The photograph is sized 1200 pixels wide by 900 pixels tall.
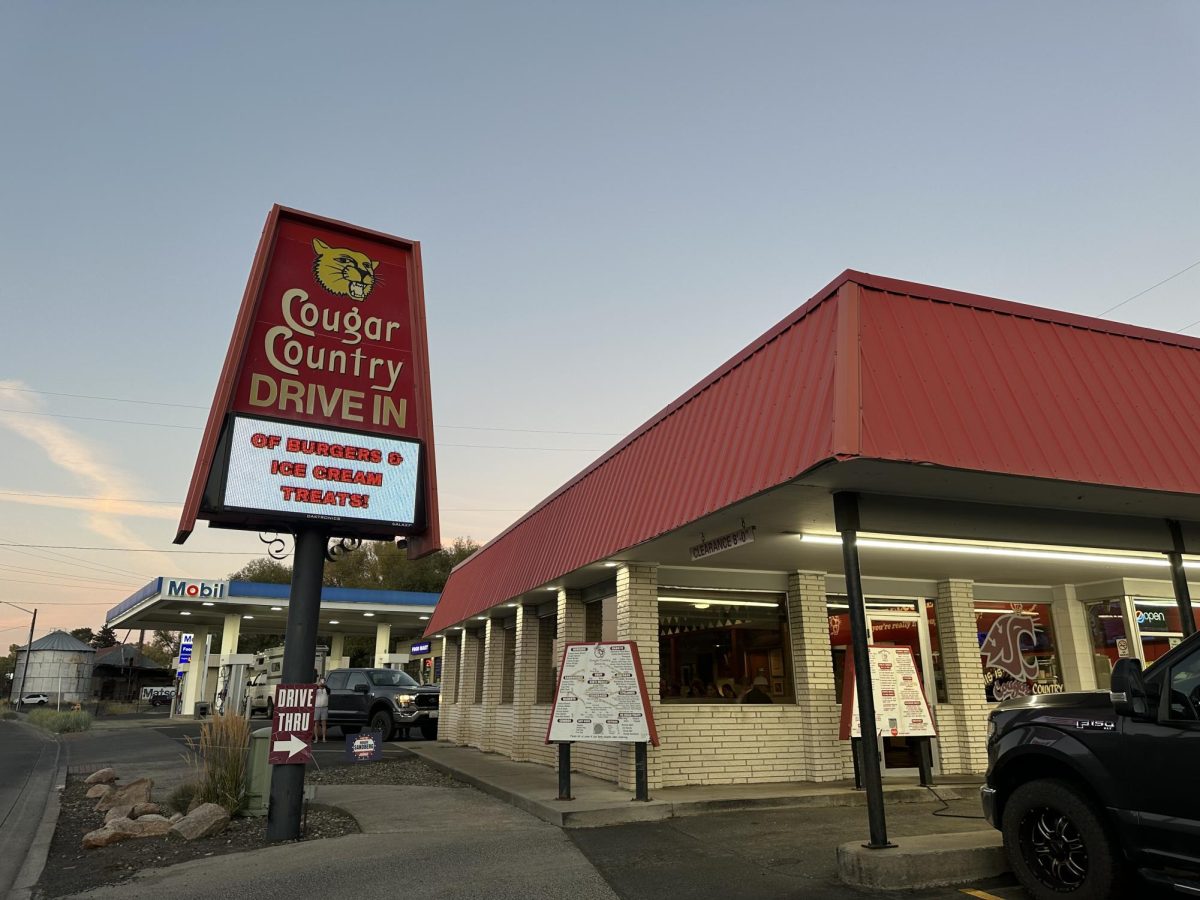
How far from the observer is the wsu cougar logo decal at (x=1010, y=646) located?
42.5 ft

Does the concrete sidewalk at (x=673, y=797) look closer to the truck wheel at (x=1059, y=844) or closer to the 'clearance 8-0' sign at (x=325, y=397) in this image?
the 'clearance 8-0' sign at (x=325, y=397)

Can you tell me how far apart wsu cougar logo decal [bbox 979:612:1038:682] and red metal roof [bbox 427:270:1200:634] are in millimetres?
5743

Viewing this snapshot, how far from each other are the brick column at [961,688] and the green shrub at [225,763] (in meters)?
9.72

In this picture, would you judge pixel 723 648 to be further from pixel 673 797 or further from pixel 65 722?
pixel 65 722

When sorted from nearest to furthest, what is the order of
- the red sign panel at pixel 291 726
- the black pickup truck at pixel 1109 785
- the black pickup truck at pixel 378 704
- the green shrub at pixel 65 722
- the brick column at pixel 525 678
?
1. the black pickup truck at pixel 1109 785
2. the red sign panel at pixel 291 726
3. the brick column at pixel 525 678
4. the black pickup truck at pixel 378 704
5. the green shrub at pixel 65 722

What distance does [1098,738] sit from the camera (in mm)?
5164

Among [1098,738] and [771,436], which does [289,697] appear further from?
[1098,738]

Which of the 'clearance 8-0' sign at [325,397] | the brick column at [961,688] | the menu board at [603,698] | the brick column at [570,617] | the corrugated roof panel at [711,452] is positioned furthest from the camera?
the brick column at [570,617]

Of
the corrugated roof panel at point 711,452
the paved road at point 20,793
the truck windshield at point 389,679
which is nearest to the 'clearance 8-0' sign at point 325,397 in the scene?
the corrugated roof panel at point 711,452

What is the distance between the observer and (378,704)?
23984mm

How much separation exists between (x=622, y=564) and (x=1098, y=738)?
21.7 ft

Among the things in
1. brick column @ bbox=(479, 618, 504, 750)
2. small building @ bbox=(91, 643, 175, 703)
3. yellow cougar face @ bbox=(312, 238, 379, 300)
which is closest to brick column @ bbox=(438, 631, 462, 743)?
brick column @ bbox=(479, 618, 504, 750)

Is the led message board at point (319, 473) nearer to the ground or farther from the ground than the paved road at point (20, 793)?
farther from the ground

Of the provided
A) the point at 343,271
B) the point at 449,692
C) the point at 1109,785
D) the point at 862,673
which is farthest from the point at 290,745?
the point at 449,692
